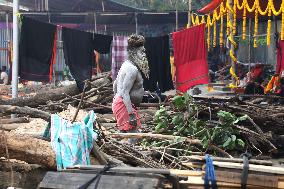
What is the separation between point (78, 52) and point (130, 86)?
19.5ft

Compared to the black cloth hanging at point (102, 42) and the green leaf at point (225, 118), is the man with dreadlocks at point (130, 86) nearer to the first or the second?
the green leaf at point (225, 118)

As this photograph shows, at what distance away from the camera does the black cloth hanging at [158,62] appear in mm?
13297

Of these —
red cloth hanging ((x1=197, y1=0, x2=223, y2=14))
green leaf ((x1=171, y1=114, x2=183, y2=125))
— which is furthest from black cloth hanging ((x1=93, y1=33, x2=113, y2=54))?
green leaf ((x1=171, y1=114, x2=183, y2=125))

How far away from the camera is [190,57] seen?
13234 millimetres

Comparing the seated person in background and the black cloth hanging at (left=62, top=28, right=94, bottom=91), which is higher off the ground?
the black cloth hanging at (left=62, top=28, right=94, bottom=91)

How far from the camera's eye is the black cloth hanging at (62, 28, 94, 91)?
1279cm

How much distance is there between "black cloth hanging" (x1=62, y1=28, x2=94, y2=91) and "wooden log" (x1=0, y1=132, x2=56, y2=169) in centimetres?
717

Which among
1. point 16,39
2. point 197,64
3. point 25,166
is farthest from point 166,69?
point 25,166

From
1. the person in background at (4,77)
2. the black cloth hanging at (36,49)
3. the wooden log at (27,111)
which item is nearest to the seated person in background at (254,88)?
the black cloth hanging at (36,49)

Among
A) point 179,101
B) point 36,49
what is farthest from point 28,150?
point 36,49

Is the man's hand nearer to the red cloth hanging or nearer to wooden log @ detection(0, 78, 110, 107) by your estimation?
wooden log @ detection(0, 78, 110, 107)

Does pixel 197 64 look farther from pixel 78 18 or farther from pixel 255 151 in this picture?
pixel 78 18

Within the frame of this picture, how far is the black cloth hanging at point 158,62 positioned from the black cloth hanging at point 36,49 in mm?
2394

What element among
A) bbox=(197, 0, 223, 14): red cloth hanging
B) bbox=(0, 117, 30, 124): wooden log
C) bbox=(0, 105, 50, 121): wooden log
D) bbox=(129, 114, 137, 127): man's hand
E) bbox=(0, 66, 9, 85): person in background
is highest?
bbox=(197, 0, 223, 14): red cloth hanging
